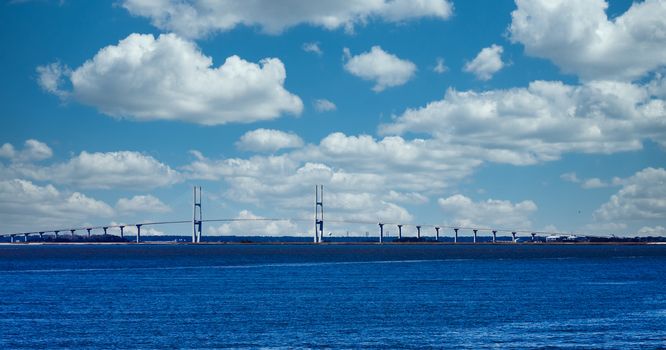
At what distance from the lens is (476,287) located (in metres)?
104

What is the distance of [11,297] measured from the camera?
299 ft

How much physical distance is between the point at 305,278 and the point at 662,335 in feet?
230

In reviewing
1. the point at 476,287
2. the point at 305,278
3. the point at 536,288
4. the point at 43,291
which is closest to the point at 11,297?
the point at 43,291

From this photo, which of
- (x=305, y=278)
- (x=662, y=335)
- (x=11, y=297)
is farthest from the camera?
(x=305, y=278)

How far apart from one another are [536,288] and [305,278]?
116 feet

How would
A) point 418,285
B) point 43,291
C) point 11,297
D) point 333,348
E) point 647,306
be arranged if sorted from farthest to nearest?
1. point 418,285
2. point 43,291
3. point 11,297
4. point 647,306
5. point 333,348

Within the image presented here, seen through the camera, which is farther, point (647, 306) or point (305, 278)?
point (305, 278)

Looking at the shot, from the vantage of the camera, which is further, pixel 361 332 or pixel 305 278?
pixel 305 278

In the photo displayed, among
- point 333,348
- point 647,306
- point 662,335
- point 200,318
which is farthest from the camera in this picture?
point 647,306

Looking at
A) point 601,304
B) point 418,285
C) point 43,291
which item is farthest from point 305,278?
point 601,304

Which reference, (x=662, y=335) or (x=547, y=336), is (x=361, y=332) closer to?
(x=547, y=336)

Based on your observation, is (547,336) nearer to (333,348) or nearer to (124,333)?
(333,348)

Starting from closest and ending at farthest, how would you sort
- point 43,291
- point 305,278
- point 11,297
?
point 11,297 → point 43,291 → point 305,278

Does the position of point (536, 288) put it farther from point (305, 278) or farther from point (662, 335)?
point (662, 335)
